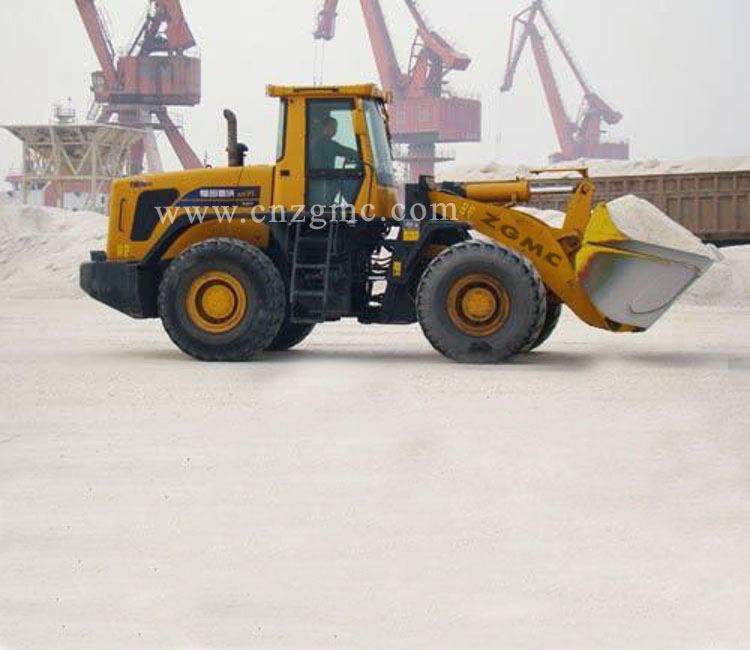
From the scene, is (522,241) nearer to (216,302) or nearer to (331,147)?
(331,147)

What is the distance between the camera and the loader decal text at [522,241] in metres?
13.9

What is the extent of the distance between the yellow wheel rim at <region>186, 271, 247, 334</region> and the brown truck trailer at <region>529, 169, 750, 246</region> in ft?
54.1

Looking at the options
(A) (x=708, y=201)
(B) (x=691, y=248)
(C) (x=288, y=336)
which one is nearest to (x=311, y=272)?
(C) (x=288, y=336)

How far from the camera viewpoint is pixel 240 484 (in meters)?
7.60

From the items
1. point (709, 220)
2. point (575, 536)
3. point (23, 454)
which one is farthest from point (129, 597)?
point (709, 220)

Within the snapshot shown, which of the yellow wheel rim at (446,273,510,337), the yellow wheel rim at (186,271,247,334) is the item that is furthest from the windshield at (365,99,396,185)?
the yellow wheel rim at (186,271,247,334)

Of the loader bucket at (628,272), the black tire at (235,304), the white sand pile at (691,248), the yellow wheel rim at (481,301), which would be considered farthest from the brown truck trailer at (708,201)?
the black tire at (235,304)

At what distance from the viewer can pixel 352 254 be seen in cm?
1422

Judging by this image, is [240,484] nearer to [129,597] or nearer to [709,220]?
[129,597]

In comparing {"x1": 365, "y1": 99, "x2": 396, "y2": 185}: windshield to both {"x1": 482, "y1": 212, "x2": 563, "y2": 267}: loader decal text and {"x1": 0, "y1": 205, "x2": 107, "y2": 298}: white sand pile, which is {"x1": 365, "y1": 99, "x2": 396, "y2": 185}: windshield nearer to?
{"x1": 482, "y1": 212, "x2": 563, "y2": 267}: loader decal text

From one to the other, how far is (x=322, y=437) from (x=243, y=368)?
4398 millimetres

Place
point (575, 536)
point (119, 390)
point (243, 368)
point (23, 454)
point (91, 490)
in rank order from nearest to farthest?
point (575, 536), point (91, 490), point (23, 454), point (119, 390), point (243, 368)

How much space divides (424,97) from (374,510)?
84.9 m

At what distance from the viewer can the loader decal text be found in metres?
13.9
